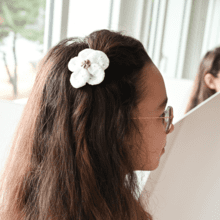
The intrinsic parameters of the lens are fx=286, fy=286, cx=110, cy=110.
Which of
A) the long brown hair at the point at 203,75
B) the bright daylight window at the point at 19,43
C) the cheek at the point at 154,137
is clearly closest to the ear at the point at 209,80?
the long brown hair at the point at 203,75

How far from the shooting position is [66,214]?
2.15 ft

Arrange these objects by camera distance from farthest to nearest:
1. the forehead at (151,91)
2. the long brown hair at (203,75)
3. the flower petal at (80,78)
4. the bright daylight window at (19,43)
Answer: the long brown hair at (203,75)
the bright daylight window at (19,43)
the forehead at (151,91)
the flower petal at (80,78)

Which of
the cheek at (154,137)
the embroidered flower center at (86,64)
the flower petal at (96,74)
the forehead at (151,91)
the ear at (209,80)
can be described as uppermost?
the embroidered flower center at (86,64)

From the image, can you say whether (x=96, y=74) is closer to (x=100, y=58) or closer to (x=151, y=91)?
(x=100, y=58)

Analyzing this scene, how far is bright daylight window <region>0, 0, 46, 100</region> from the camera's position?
151cm

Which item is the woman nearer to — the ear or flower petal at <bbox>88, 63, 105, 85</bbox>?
flower petal at <bbox>88, 63, 105, 85</bbox>

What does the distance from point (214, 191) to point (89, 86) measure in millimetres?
457

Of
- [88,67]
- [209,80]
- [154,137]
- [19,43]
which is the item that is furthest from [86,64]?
[209,80]

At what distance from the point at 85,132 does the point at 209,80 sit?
1814 millimetres

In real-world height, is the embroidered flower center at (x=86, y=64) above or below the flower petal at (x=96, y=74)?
above

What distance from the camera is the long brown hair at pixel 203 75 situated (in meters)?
2.23

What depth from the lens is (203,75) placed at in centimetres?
226

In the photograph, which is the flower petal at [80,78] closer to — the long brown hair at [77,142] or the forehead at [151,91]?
the long brown hair at [77,142]

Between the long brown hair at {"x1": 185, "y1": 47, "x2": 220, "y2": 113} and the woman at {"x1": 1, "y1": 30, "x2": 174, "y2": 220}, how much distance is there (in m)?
1.59
